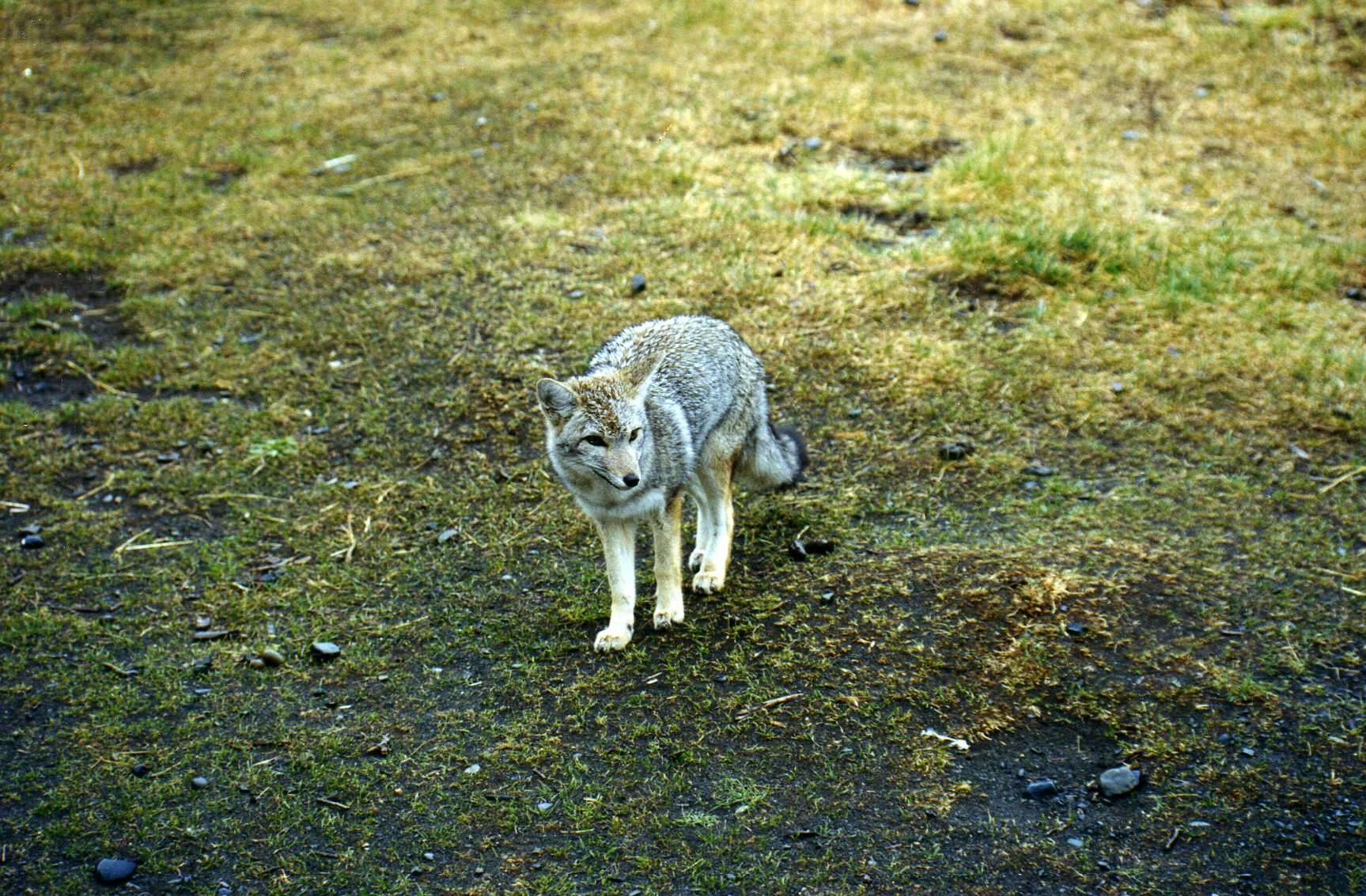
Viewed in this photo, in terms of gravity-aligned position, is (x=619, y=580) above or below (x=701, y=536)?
above

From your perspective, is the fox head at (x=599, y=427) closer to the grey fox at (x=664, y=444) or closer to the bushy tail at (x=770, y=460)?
the grey fox at (x=664, y=444)

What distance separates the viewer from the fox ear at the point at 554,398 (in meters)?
4.88

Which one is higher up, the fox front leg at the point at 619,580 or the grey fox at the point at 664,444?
the grey fox at the point at 664,444

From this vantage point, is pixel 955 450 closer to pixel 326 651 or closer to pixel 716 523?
pixel 716 523

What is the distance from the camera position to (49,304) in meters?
8.07

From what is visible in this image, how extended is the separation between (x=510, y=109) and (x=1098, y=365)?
5.75 meters

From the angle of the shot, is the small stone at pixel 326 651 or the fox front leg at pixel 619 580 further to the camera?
the small stone at pixel 326 651

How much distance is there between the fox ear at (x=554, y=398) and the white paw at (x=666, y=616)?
988 mm

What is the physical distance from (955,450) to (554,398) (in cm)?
252

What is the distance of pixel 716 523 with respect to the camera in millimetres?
5617

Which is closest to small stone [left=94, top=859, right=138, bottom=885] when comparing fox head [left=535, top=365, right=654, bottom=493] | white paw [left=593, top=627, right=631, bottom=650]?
white paw [left=593, top=627, right=631, bottom=650]

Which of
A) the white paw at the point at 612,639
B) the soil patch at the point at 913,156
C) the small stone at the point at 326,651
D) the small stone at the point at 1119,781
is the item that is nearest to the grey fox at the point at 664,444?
the white paw at the point at 612,639

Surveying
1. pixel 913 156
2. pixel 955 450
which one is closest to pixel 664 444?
pixel 955 450

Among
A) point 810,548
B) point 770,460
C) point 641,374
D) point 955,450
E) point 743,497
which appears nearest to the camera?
point 641,374
